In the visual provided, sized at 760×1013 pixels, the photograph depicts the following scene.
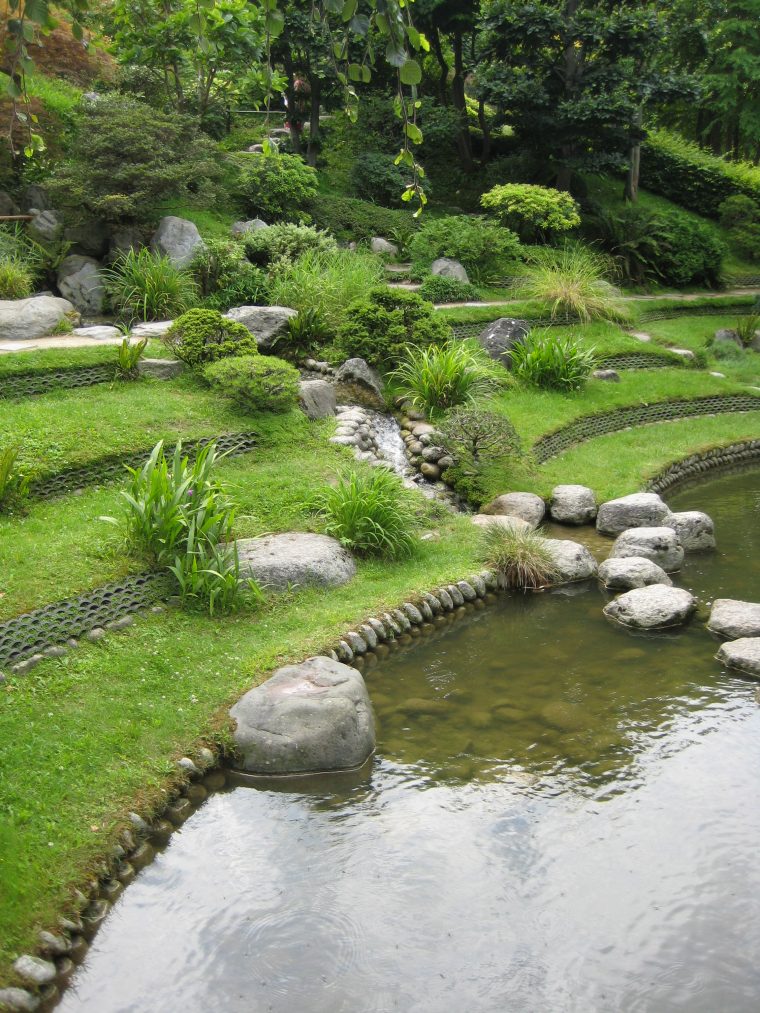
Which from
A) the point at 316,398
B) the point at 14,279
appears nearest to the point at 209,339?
the point at 316,398

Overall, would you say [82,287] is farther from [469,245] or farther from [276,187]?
[469,245]

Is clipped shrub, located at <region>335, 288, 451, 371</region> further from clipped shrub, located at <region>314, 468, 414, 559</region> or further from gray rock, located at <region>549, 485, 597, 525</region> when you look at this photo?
clipped shrub, located at <region>314, 468, 414, 559</region>

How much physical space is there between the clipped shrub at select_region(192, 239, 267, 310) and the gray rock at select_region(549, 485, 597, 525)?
660 centimetres

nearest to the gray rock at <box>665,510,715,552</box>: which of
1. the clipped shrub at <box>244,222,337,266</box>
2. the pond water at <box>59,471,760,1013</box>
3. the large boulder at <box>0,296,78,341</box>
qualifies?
the pond water at <box>59,471,760,1013</box>

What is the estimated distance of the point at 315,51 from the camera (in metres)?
21.4

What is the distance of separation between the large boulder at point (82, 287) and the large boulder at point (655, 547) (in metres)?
10.0

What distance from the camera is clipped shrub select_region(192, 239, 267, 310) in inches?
620

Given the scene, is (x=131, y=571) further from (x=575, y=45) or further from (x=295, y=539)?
(x=575, y=45)

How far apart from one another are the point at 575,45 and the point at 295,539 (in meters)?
18.0

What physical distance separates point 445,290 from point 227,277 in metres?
4.63

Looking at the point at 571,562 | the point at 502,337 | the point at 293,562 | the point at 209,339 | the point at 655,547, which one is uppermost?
the point at 209,339

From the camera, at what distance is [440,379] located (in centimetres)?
1345

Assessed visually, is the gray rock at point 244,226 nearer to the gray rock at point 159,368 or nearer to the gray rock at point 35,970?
the gray rock at point 159,368

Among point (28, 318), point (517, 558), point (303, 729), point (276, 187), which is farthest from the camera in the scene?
point (276, 187)
